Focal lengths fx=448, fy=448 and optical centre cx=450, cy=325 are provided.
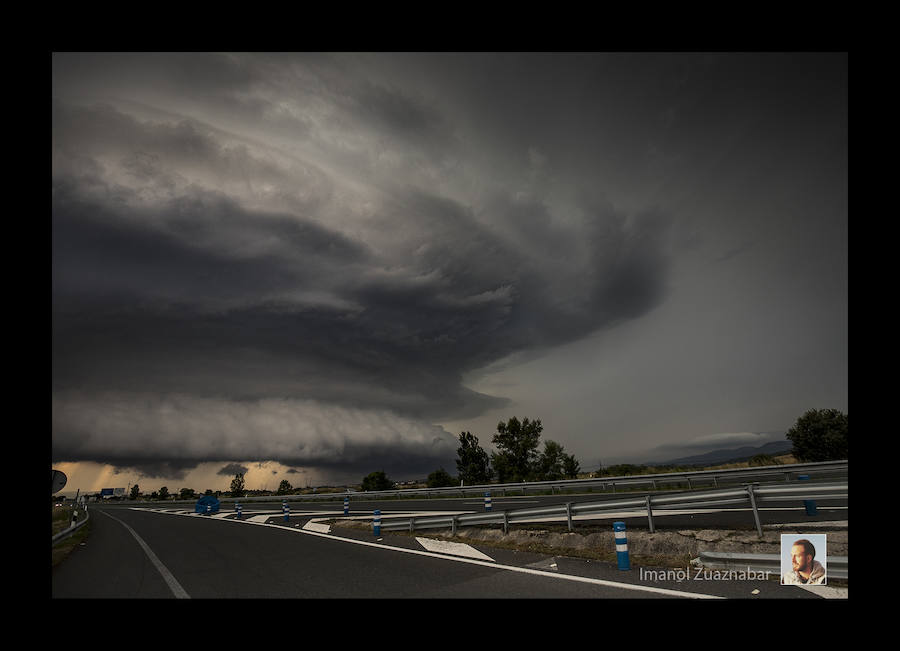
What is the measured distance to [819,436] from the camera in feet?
144

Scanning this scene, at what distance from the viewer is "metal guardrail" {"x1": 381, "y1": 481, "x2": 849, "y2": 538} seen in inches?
314

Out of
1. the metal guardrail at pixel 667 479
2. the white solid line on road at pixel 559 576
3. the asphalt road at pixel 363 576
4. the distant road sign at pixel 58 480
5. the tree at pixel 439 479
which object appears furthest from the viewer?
the tree at pixel 439 479

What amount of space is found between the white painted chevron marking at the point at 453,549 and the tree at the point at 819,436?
4670 cm

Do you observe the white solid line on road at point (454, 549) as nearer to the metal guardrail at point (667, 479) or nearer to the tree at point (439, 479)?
the metal guardrail at point (667, 479)

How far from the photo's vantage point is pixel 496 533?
41.2 ft

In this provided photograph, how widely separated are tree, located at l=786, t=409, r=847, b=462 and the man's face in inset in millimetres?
46724

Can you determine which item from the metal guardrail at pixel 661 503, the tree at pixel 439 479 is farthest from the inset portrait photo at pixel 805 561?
the tree at pixel 439 479

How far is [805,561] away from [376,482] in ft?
211

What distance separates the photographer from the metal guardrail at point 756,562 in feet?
21.1

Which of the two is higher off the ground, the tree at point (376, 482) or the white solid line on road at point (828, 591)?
the white solid line on road at point (828, 591)

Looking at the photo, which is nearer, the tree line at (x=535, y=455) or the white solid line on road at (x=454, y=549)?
the white solid line on road at (x=454, y=549)
